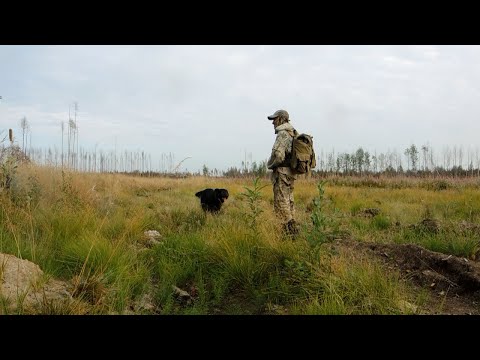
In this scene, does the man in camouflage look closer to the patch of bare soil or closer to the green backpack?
the green backpack

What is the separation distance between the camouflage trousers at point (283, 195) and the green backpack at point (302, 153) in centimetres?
29

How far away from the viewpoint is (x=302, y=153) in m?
6.37

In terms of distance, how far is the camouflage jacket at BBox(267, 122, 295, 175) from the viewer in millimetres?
6523

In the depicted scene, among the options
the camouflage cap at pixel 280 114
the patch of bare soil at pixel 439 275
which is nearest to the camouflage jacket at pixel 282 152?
the camouflage cap at pixel 280 114

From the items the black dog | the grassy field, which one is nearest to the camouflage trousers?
the grassy field

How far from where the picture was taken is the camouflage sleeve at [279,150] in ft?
21.4

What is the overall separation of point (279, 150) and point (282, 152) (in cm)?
6

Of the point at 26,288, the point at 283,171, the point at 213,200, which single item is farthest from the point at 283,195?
the point at 26,288

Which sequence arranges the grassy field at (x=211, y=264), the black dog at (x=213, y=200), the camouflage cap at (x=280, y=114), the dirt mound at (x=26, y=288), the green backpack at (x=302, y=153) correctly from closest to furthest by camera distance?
the dirt mound at (x=26, y=288) < the grassy field at (x=211, y=264) < the green backpack at (x=302, y=153) < the camouflage cap at (x=280, y=114) < the black dog at (x=213, y=200)

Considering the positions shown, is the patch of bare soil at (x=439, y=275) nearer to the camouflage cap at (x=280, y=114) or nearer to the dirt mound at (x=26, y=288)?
the camouflage cap at (x=280, y=114)

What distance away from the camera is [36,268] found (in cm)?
354

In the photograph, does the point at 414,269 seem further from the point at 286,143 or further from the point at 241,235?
the point at 286,143

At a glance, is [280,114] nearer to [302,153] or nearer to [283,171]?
[302,153]
